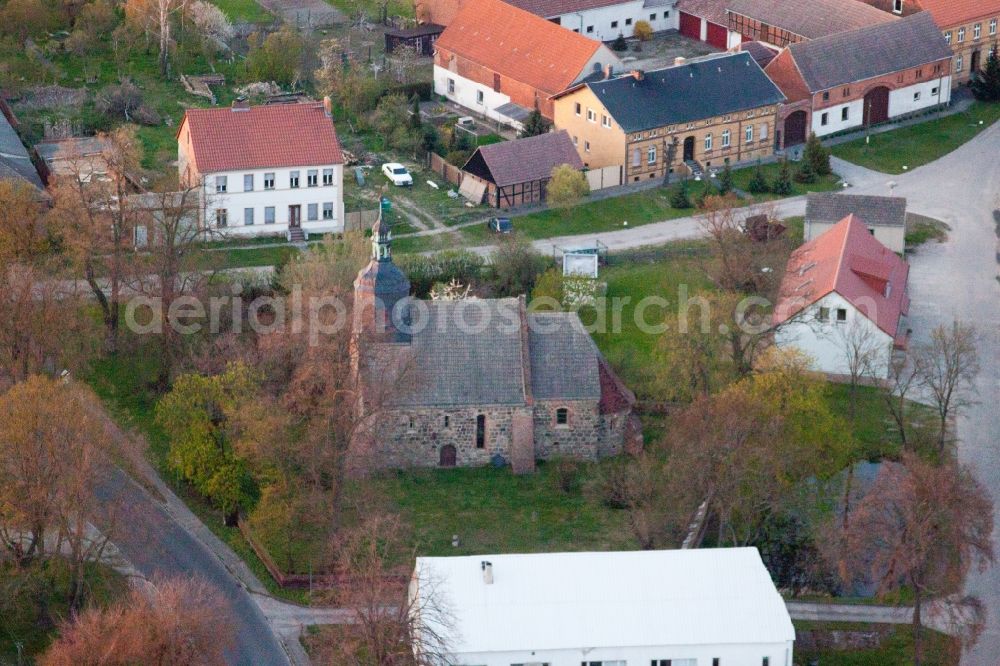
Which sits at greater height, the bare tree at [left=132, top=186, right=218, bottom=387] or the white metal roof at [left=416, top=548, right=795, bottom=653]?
the bare tree at [left=132, top=186, right=218, bottom=387]

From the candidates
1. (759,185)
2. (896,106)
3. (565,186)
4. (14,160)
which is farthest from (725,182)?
(14,160)

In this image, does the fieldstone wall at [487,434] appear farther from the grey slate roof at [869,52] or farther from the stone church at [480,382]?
the grey slate roof at [869,52]

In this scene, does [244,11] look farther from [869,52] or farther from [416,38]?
[869,52]

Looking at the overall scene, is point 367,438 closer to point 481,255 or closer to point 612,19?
point 481,255

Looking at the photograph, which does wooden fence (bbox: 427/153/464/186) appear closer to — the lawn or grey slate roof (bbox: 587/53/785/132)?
grey slate roof (bbox: 587/53/785/132)

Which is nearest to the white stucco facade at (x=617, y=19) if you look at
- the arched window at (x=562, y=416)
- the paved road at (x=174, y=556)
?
the arched window at (x=562, y=416)

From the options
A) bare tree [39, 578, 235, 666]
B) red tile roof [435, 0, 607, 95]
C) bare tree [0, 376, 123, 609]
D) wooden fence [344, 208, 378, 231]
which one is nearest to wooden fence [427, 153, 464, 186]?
wooden fence [344, 208, 378, 231]
